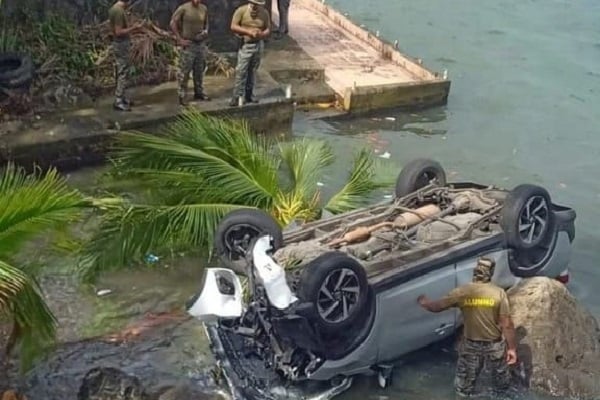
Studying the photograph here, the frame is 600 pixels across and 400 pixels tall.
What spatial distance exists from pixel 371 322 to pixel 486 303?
95 cm

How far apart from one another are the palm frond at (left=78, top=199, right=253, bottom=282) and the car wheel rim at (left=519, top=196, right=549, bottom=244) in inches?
108

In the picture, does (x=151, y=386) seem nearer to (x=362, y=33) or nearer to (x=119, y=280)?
(x=119, y=280)

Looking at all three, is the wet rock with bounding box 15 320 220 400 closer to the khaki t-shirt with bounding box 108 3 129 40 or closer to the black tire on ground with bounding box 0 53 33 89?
the black tire on ground with bounding box 0 53 33 89

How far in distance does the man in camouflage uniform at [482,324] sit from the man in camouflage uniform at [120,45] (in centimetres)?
641

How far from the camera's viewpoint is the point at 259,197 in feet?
33.8

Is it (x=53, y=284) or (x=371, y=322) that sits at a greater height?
(x=371, y=322)

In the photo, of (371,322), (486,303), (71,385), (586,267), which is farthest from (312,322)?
(586,267)

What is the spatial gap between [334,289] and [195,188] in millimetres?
2510

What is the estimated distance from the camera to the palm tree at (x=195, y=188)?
9297 mm

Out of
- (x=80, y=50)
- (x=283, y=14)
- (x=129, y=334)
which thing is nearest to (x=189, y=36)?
(x=80, y=50)

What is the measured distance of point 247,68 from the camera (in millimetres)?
13789

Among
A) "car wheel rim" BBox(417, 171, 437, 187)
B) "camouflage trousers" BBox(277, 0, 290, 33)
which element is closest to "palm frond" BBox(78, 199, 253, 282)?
"car wheel rim" BBox(417, 171, 437, 187)

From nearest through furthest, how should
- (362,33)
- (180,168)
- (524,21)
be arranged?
(180,168), (362,33), (524,21)

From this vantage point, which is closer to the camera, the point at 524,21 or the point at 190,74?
the point at 190,74
